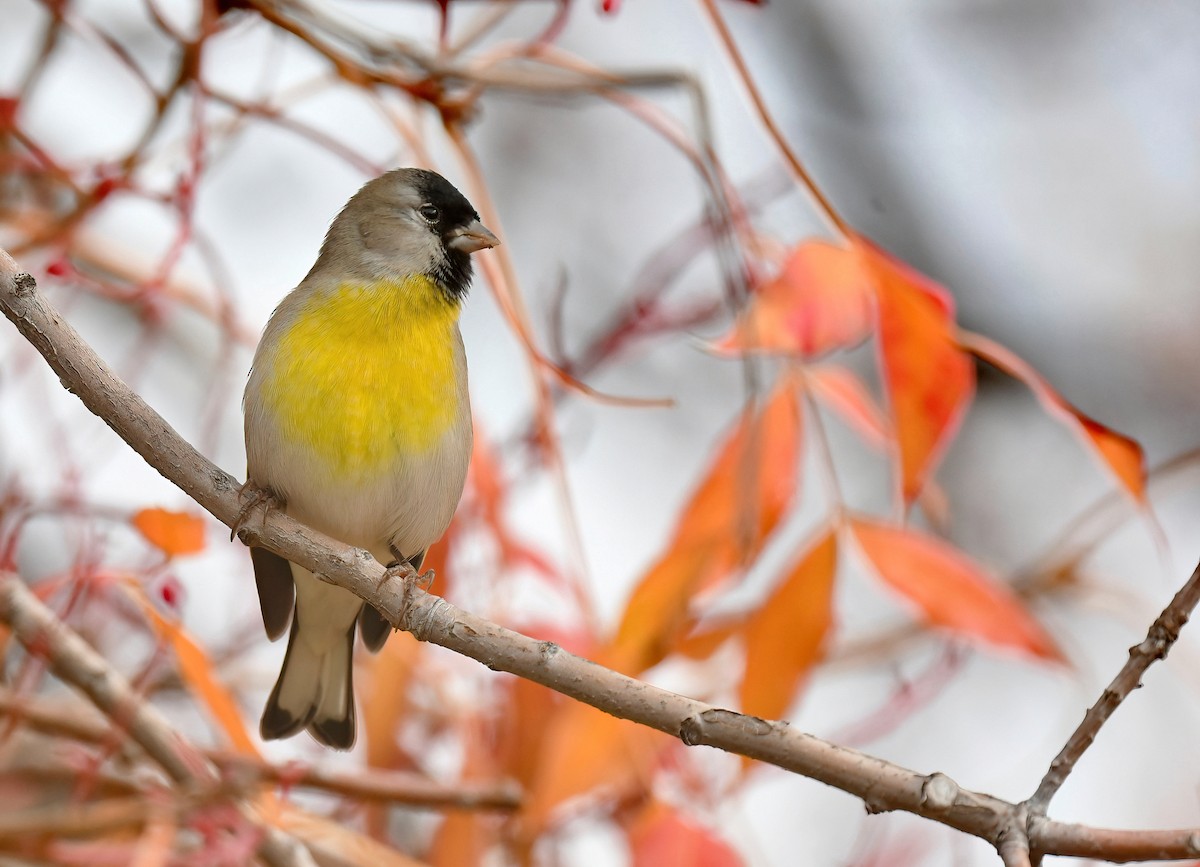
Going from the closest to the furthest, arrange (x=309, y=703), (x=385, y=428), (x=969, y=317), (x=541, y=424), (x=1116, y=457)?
(x=1116, y=457)
(x=541, y=424)
(x=385, y=428)
(x=309, y=703)
(x=969, y=317)

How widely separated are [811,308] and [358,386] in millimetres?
854

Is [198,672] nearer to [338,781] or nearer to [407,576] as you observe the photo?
[407,576]

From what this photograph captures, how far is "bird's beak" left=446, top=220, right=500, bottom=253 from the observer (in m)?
2.46

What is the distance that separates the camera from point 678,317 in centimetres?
286

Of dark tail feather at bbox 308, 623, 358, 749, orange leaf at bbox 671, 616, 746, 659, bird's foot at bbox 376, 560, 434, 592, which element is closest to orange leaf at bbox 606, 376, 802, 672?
orange leaf at bbox 671, 616, 746, 659

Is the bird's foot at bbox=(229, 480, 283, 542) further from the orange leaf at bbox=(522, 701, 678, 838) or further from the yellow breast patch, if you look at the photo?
the orange leaf at bbox=(522, 701, 678, 838)

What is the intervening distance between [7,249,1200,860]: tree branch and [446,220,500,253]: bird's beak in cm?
92

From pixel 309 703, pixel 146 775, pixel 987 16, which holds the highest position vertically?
pixel 987 16

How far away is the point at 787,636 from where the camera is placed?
76.5 inches

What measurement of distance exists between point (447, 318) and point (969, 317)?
13.0ft

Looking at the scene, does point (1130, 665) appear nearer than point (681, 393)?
Yes

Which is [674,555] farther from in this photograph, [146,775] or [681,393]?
[681,393]

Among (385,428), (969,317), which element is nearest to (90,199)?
(385,428)

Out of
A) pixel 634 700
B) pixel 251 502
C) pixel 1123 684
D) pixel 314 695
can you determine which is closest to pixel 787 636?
pixel 634 700
